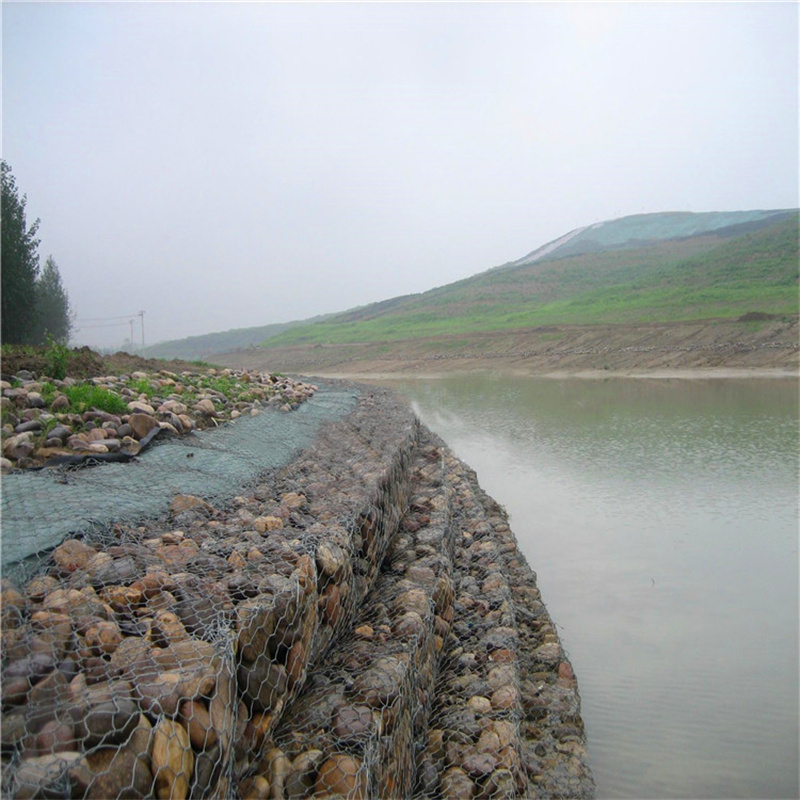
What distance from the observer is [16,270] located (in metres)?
16.1

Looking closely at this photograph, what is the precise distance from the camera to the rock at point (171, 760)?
176cm

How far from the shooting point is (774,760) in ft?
12.2

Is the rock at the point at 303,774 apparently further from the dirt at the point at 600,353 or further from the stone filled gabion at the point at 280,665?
the dirt at the point at 600,353

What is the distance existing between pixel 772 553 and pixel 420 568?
13.8 ft

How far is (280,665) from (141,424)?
9.78ft

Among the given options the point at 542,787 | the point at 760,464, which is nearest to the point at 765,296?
the point at 760,464

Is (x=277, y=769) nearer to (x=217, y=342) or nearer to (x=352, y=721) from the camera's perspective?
(x=352, y=721)

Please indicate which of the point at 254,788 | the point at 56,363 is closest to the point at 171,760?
the point at 254,788

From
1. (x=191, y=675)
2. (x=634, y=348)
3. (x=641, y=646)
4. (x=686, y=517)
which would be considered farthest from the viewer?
(x=634, y=348)

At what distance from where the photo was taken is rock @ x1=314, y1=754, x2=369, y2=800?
235 cm

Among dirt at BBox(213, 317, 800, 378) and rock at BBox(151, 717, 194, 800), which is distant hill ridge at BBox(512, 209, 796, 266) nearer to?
dirt at BBox(213, 317, 800, 378)

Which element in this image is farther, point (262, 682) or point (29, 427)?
point (29, 427)

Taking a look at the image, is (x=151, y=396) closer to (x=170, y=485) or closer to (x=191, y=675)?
(x=170, y=485)

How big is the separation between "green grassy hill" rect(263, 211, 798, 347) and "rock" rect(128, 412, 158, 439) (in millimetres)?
25507
